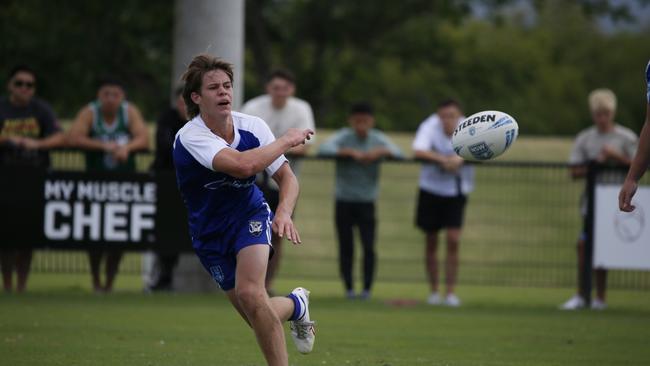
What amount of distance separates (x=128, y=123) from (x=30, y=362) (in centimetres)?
616

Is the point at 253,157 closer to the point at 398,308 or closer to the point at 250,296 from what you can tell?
the point at 250,296

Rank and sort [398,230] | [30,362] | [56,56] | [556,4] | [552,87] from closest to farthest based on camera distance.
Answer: [30,362] < [398,230] < [56,56] < [552,87] < [556,4]

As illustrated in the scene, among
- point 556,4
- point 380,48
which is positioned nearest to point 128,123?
point 380,48

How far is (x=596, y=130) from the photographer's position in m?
14.4

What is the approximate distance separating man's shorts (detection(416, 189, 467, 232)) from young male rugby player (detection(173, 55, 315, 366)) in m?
6.69

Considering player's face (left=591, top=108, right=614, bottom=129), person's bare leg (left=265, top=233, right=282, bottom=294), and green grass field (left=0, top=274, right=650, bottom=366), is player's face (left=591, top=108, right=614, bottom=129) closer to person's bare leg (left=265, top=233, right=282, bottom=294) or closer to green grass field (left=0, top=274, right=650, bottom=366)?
green grass field (left=0, top=274, right=650, bottom=366)

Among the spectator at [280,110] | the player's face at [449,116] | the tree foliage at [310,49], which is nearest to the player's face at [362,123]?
the spectator at [280,110]

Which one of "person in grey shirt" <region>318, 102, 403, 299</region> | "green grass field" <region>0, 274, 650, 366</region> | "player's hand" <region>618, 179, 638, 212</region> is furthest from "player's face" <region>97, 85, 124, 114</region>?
"player's hand" <region>618, 179, 638, 212</region>

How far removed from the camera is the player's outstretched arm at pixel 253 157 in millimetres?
6949

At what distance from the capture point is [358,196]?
46.9 ft

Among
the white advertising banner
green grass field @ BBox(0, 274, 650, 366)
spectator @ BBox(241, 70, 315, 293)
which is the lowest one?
green grass field @ BBox(0, 274, 650, 366)

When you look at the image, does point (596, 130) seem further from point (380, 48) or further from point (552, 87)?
point (552, 87)

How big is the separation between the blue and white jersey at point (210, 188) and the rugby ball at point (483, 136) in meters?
1.96

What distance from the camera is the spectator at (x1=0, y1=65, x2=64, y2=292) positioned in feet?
44.7
